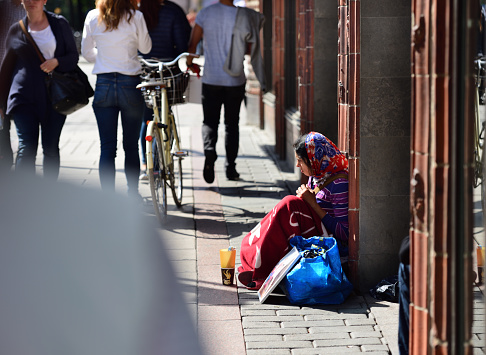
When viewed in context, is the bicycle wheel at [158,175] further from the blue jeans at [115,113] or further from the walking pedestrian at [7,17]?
the walking pedestrian at [7,17]

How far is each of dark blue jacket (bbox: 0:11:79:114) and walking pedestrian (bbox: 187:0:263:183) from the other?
138 centimetres

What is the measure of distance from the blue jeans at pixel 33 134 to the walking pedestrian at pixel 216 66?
1.51 meters

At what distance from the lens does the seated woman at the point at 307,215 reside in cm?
509

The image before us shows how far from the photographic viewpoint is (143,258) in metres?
5.86

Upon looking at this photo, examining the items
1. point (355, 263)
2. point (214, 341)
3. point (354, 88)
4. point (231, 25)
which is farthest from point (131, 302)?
point (231, 25)

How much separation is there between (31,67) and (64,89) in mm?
344

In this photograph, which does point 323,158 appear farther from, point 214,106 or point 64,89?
point 214,106

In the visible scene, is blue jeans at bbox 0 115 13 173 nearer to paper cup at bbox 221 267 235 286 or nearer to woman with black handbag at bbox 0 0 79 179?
woman with black handbag at bbox 0 0 79 179

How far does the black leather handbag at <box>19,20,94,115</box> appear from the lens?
715 cm

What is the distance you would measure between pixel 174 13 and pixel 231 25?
0.60 meters

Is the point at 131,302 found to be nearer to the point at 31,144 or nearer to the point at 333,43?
the point at 31,144

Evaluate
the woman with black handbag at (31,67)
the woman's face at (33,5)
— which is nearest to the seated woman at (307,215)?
the woman with black handbag at (31,67)

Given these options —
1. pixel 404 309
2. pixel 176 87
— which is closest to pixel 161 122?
pixel 176 87

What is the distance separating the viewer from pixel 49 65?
709 centimetres
